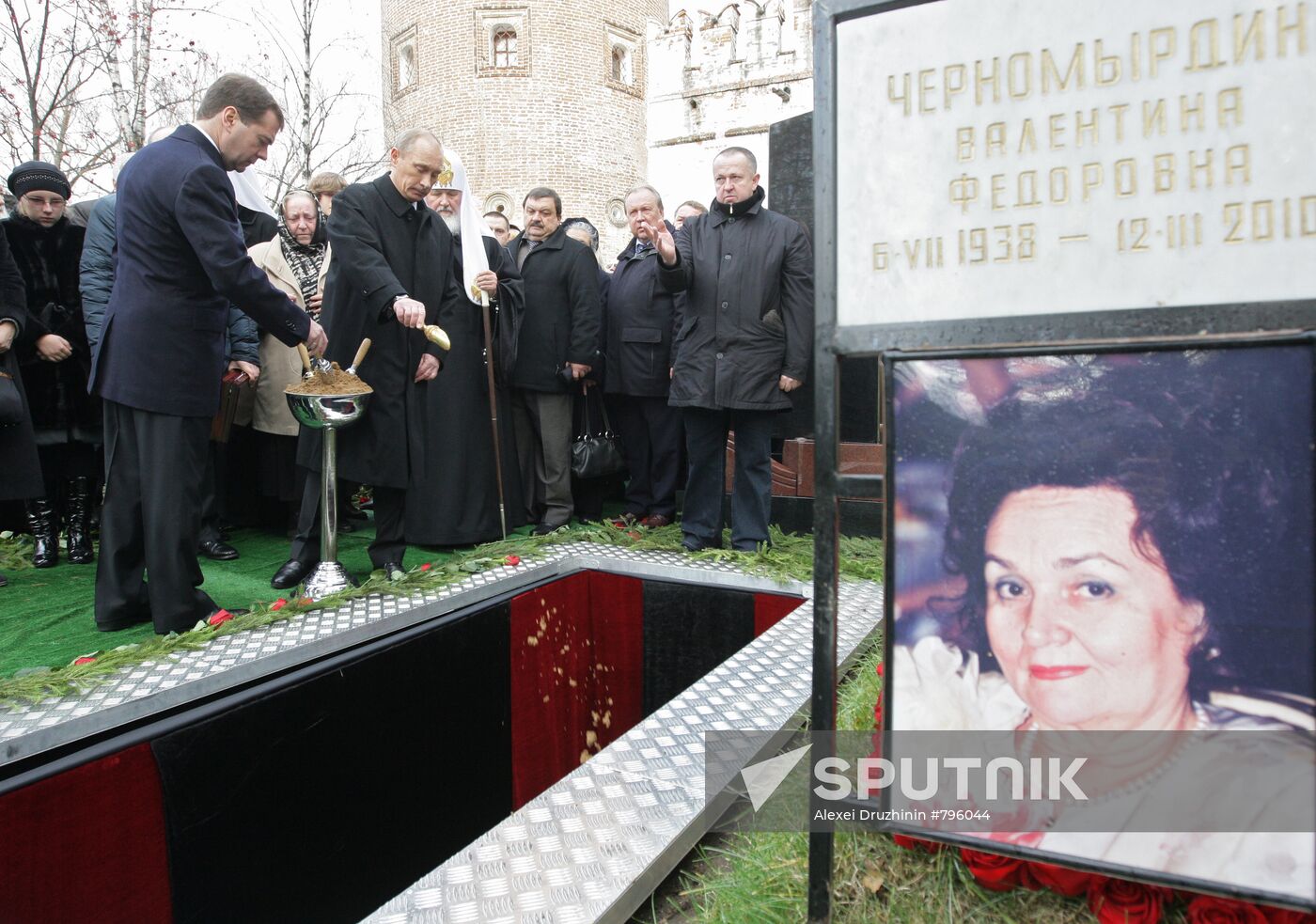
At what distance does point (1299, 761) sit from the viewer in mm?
1270

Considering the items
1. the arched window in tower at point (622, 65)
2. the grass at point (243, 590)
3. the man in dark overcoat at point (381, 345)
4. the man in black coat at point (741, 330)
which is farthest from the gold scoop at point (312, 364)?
the arched window in tower at point (622, 65)

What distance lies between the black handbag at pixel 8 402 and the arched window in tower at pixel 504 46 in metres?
21.0

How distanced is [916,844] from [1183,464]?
908 millimetres

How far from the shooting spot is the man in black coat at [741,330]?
4.56 m

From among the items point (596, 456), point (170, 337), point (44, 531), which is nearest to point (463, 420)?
point (596, 456)

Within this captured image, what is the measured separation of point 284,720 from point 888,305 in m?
2.35

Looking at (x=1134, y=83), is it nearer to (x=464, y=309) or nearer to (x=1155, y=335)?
(x=1155, y=335)

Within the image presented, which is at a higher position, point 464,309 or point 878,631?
point 464,309

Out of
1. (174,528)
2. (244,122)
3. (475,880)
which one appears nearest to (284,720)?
(174,528)

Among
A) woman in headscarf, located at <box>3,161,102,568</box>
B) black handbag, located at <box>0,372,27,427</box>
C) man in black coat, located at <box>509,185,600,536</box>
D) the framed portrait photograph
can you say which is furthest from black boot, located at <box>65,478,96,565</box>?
the framed portrait photograph

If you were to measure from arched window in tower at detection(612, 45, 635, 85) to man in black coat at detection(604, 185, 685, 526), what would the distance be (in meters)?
20.4

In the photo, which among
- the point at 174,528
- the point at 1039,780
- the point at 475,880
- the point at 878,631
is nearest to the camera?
the point at 1039,780

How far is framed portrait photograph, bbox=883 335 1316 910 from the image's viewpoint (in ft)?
4.21

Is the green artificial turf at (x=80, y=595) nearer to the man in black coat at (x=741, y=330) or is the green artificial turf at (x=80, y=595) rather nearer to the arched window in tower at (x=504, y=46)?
the man in black coat at (x=741, y=330)
